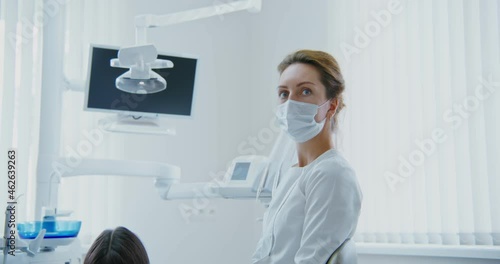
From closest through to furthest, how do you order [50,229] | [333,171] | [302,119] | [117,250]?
[117,250]
[333,171]
[302,119]
[50,229]

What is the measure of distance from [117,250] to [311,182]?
1.55 feet

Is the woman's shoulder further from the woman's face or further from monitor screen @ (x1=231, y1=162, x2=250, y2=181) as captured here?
monitor screen @ (x1=231, y1=162, x2=250, y2=181)

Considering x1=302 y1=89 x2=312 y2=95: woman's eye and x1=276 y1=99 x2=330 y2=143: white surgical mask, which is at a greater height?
x1=302 y1=89 x2=312 y2=95: woman's eye

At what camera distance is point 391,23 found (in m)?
2.94

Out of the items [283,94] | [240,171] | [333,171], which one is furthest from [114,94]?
[333,171]

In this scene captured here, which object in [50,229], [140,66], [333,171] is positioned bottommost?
[50,229]

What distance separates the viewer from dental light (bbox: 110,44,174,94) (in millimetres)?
1759

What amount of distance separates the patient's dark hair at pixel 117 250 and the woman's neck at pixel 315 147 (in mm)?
498

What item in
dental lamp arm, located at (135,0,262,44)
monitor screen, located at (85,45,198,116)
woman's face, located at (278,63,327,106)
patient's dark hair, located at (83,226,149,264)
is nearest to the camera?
patient's dark hair, located at (83,226,149,264)

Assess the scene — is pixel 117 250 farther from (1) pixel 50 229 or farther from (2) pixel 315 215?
(1) pixel 50 229

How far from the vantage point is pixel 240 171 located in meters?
2.08

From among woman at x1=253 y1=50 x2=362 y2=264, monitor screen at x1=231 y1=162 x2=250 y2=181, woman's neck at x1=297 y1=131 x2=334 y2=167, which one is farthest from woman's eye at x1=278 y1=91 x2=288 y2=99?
monitor screen at x1=231 y1=162 x2=250 y2=181

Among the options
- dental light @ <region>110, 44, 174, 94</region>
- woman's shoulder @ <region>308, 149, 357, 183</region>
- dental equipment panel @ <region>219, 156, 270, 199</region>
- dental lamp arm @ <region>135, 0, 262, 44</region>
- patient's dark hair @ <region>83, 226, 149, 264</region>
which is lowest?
patient's dark hair @ <region>83, 226, 149, 264</region>

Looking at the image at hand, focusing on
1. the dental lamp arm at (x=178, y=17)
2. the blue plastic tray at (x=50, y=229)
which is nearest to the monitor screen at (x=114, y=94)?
the dental lamp arm at (x=178, y=17)
